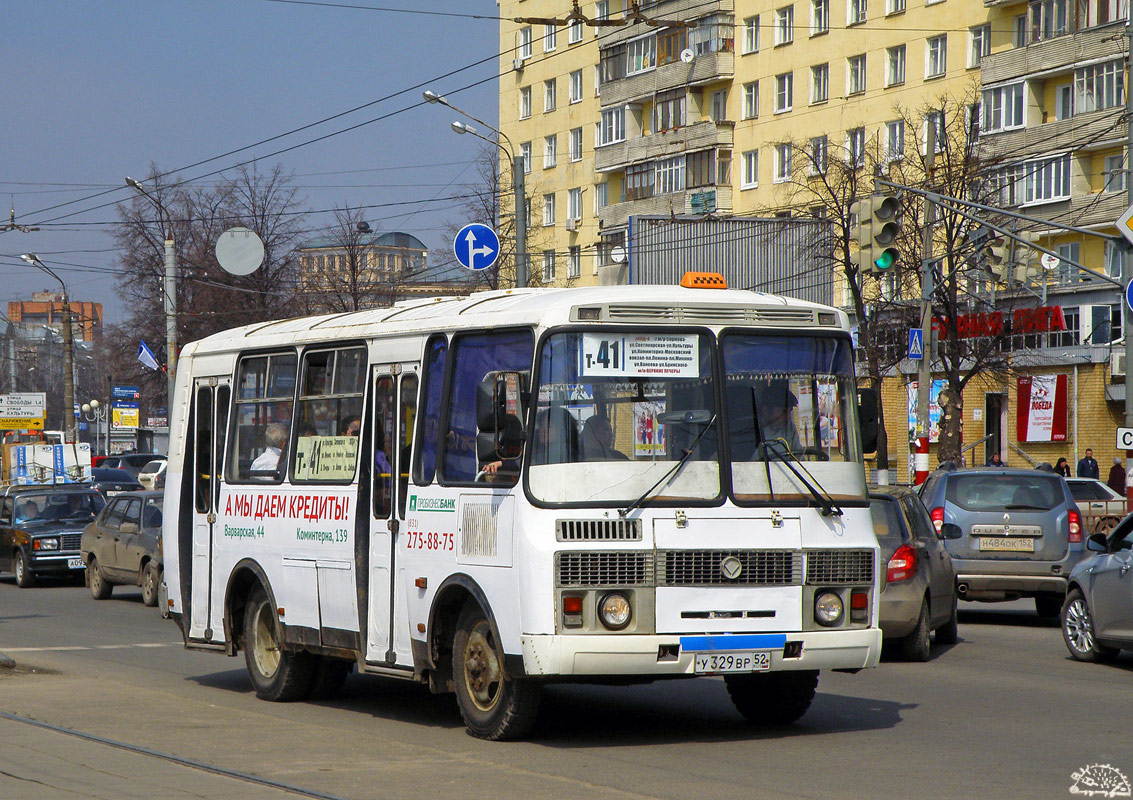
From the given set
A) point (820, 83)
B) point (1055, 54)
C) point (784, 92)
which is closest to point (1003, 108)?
point (1055, 54)

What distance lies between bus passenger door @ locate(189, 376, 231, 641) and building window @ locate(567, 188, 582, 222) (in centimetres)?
6343

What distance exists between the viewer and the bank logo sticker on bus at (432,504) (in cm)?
1019

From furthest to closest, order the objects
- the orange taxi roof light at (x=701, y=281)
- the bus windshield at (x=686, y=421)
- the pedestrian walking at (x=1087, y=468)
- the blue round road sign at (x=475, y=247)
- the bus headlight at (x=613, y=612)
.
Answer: the pedestrian walking at (x=1087, y=468) < the blue round road sign at (x=475, y=247) < the orange taxi roof light at (x=701, y=281) < the bus windshield at (x=686, y=421) < the bus headlight at (x=613, y=612)

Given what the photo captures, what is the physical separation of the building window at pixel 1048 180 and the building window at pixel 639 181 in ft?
66.3

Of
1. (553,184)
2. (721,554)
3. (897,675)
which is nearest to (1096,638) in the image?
(897,675)

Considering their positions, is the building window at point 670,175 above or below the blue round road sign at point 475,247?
above

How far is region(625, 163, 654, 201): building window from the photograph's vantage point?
68250 mm

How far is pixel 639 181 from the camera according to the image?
68.9 meters

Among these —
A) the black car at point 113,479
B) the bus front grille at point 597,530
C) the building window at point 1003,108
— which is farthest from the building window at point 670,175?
the bus front grille at point 597,530

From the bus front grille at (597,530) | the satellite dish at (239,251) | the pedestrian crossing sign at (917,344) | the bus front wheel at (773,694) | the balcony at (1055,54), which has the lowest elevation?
the bus front wheel at (773,694)

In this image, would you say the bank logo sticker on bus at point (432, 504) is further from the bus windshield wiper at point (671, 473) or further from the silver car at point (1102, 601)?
the silver car at point (1102, 601)

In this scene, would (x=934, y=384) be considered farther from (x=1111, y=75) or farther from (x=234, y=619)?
(x=234, y=619)

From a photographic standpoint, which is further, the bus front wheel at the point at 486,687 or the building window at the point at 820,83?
the building window at the point at 820,83

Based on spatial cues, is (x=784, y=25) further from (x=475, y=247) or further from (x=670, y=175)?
(x=475, y=247)
